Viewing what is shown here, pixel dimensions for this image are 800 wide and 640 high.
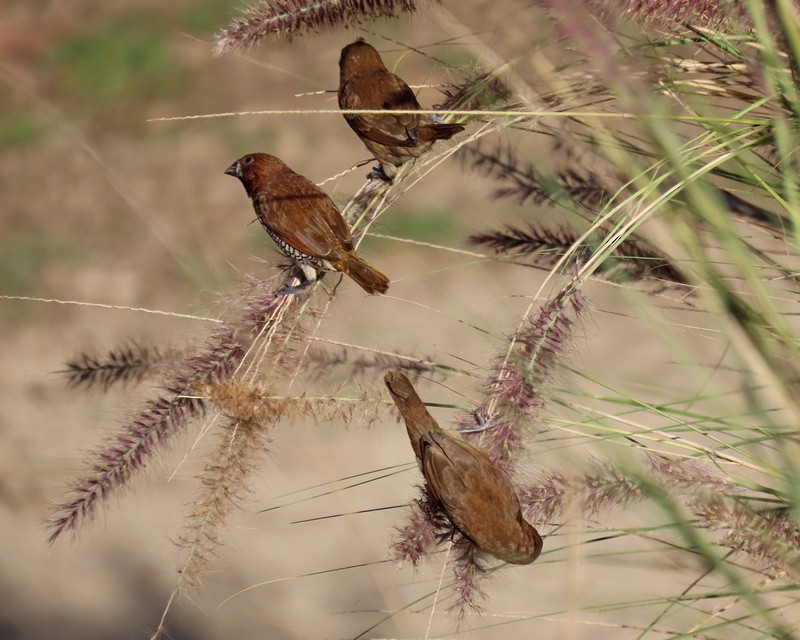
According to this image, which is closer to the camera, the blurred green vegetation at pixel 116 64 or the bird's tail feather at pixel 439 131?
the bird's tail feather at pixel 439 131

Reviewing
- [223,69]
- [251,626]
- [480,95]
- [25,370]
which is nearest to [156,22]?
[223,69]

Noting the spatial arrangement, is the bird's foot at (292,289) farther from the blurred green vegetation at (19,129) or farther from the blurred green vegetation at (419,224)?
the blurred green vegetation at (19,129)

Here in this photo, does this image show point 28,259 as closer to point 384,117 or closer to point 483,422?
point 384,117

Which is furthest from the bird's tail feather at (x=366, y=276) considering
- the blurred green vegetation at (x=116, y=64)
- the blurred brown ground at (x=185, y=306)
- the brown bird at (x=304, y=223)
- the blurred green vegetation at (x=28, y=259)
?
the blurred green vegetation at (x=116, y=64)

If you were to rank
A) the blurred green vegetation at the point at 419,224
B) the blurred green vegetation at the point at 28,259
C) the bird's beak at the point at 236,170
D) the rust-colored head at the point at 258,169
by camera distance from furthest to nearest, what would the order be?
the blurred green vegetation at the point at 28,259
the blurred green vegetation at the point at 419,224
the bird's beak at the point at 236,170
the rust-colored head at the point at 258,169

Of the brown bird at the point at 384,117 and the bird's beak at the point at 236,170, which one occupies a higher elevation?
the brown bird at the point at 384,117

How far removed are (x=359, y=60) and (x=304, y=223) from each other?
0.74 metres

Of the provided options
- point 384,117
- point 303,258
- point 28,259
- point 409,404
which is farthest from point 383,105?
point 28,259

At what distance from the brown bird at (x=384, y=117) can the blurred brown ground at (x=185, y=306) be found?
16 cm

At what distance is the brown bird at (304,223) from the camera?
2.02 meters

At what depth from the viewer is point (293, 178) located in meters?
2.36

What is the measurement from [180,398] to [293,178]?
0.85 m

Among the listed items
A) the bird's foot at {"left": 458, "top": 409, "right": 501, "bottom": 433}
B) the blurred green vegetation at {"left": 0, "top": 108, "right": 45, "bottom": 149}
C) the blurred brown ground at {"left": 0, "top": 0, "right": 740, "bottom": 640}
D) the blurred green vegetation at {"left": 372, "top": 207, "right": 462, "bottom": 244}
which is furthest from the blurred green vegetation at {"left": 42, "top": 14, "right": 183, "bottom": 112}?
the bird's foot at {"left": 458, "top": 409, "right": 501, "bottom": 433}

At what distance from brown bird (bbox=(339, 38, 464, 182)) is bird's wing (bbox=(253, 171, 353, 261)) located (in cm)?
15
